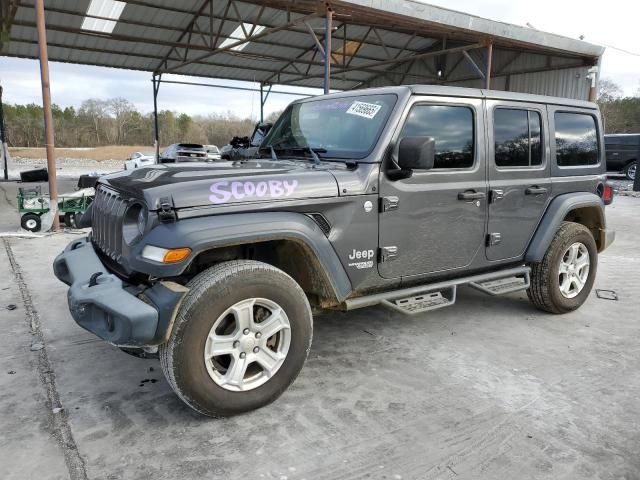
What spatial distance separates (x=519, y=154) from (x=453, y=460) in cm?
260

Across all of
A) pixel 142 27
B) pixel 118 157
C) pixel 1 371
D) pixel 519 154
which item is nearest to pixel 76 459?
pixel 1 371

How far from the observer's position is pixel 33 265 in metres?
5.82

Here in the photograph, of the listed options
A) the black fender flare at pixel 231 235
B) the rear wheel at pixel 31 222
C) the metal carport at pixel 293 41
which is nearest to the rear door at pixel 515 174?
the black fender flare at pixel 231 235

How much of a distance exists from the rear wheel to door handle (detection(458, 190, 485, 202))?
7.11m

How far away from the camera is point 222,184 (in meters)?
2.62

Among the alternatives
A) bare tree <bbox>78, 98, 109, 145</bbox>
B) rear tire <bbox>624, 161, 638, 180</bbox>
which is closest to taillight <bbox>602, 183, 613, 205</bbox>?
rear tire <bbox>624, 161, 638, 180</bbox>

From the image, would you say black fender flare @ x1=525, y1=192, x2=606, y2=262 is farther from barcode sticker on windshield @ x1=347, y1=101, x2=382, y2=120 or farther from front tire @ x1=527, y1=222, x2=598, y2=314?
barcode sticker on windshield @ x1=347, y1=101, x2=382, y2=120

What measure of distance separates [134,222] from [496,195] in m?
2.64

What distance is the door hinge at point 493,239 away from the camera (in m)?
3.81

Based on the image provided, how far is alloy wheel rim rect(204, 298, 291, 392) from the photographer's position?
2.60 meters

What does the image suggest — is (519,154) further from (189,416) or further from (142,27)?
(142,27)

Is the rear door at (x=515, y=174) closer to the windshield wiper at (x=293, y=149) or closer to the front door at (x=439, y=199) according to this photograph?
the front door at (x=439, y=199)

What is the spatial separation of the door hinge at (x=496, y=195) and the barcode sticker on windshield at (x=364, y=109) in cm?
115

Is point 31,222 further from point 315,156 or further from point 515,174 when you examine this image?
point 515,174
